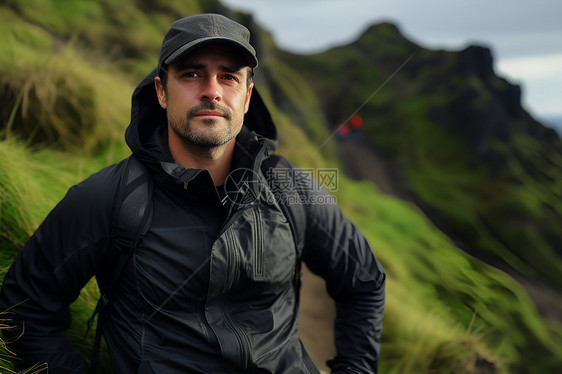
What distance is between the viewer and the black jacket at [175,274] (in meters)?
1.69

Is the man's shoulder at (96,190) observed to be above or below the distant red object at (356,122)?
below

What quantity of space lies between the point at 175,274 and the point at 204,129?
677mm

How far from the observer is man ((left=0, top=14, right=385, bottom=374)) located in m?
1.70

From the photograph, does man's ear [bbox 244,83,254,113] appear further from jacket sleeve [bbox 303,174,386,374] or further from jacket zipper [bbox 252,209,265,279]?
jacket zipper [bbox 252,209,265,279]

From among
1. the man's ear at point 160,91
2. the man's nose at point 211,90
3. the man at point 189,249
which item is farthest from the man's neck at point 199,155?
the man's nose at point 211,90

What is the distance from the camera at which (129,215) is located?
1.66 metres

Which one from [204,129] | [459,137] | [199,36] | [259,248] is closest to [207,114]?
[204,129]

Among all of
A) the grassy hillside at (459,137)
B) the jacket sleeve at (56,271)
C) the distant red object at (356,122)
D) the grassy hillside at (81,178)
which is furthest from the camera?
the distant red object at (356,122)

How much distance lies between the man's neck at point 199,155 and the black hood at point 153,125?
0.06 m

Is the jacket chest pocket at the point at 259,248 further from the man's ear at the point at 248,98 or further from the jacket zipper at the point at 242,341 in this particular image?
the man's ear at the point at 248,98

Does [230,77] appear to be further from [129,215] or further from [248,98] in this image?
[129,215]

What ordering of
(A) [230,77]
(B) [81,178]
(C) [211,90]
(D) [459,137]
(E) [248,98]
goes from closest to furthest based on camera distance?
1. (C) [211,90]
2. (A) [230,77]
3. (E) [248,98]
4. (B) [81,178]
5. (D) [459,137]

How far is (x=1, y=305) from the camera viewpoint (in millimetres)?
1782

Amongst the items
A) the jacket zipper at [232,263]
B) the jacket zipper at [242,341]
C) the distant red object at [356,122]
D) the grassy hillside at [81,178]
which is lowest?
the jacket zipper at [242,341]
